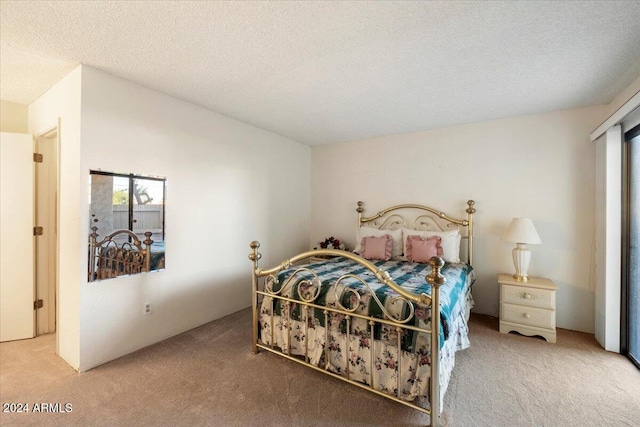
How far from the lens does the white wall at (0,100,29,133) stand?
2852 mm

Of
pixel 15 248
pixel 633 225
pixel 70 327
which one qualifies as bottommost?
pixel 70 327

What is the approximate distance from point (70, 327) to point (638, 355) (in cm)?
488

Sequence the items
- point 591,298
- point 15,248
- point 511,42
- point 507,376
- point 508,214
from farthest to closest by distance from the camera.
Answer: point 508,214 < point 591,298 < point 15,248 < point 507,376 < point 511,42

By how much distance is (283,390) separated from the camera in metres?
1.94

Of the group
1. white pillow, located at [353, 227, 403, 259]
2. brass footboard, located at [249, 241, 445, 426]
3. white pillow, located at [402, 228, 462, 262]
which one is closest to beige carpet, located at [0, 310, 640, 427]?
brass footboard, located at [249, 241, 445, 426]

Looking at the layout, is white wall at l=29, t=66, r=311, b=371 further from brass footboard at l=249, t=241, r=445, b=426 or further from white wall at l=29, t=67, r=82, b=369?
brass footboard at l=249, t=241, r=445, b=426

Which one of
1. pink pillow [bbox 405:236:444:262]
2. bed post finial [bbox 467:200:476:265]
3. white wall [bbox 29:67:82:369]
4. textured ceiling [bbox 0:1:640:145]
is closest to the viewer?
textured ceiling [bbox 0:1:640:145]

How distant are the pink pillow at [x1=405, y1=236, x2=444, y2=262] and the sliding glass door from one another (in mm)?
1582

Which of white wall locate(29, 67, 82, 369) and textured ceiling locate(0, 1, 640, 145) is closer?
textured ceiling locate(0, 1, 640, 145)

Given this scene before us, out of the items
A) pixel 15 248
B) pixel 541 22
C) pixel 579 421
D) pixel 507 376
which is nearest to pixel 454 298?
pixel 507 376

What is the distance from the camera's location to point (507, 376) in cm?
213

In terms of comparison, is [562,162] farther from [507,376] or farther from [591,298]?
[507,376]

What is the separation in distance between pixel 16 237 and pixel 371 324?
3599mm

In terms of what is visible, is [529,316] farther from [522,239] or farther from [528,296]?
[522,239]
